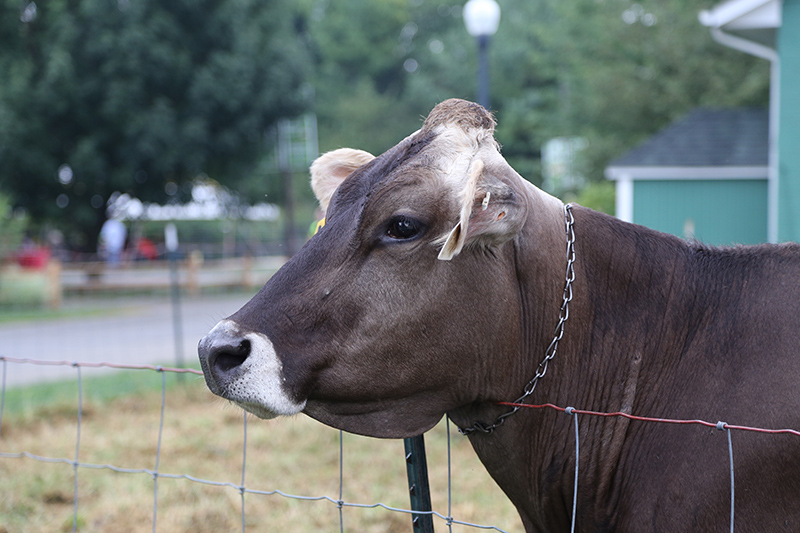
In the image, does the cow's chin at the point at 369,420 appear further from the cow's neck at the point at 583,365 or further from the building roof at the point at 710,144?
the building roof at the point at 710,144

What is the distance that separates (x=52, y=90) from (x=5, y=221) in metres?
5.02

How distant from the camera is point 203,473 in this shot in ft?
18.1

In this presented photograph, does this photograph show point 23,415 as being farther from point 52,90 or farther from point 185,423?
point 52,90

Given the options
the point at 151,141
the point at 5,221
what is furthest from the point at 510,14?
the point at 5,221

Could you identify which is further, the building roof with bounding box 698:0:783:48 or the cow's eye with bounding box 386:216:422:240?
the building roof with bounding box 698:0:783:48

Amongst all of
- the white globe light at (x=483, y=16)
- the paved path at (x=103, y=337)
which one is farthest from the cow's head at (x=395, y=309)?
the white globe light at (x=483, y=16)

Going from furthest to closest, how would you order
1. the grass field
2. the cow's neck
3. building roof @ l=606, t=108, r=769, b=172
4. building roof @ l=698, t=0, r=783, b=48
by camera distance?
building roof @ l=606, t=108, r=769, b=172, building roof @ l=698, t=0, r=783, b=48, the grass field, the cow's neck

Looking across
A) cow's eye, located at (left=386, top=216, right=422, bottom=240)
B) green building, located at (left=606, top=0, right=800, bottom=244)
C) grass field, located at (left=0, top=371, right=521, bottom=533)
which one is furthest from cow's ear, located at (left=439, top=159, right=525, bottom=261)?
green building, located at (left=606, top=0, right=800, bottom=244)

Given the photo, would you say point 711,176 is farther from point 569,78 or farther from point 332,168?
point 332,168

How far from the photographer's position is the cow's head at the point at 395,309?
1.87m

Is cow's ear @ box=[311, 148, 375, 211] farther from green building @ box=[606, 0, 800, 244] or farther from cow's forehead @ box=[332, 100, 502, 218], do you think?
green building @ box=[606, 0, 800, 244]

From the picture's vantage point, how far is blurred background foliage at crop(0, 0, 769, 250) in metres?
15.3

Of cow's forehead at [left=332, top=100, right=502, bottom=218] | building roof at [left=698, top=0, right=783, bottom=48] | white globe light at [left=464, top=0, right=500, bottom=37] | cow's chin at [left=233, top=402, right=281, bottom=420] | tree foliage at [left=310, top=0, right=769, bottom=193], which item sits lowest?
cow's chin at [left=233, top=402, right=281, bottom=420]

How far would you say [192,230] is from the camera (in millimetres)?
27625
